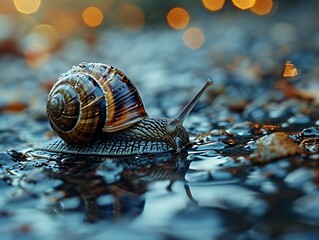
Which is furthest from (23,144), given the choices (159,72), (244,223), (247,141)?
(159,72)

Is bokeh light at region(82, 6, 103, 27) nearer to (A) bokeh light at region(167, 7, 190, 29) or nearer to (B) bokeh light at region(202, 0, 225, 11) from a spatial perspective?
(A) bokeh light at region(167, 7, 190, 29)

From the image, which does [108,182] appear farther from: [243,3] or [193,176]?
[243,3]

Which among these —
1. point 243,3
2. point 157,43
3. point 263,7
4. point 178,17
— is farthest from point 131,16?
point 157,43

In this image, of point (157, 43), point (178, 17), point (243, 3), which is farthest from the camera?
point (178, 17)

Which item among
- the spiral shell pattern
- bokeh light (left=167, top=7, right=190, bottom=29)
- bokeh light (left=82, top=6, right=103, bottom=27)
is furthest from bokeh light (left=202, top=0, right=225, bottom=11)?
the spiral shell pattern

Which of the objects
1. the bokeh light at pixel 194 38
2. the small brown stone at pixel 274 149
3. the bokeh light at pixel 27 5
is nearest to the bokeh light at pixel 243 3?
the bokeh light at pixel 194 38

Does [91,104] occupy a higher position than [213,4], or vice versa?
[213,4]

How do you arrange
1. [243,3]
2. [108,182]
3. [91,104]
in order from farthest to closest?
[243,3] < [91,104] < [108,182]
